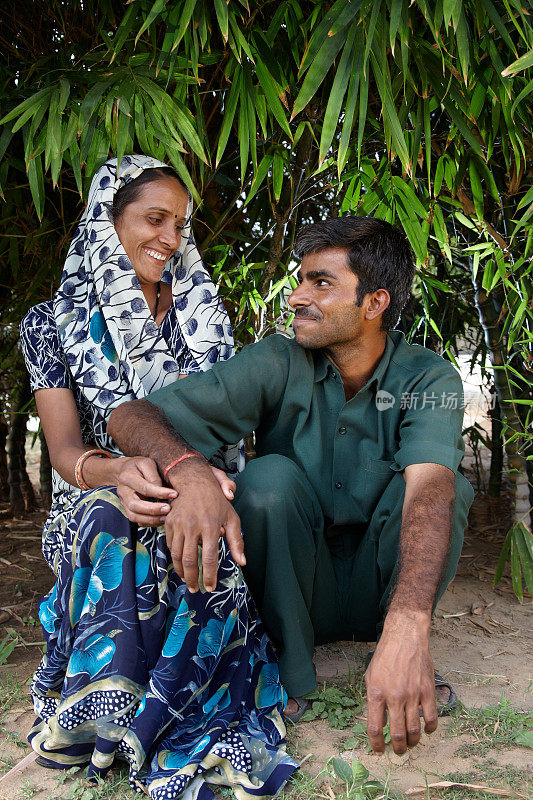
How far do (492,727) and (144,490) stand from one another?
1.09 meters

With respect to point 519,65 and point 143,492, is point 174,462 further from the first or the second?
point 519,65

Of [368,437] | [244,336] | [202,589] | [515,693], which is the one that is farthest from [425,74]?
[515,693]

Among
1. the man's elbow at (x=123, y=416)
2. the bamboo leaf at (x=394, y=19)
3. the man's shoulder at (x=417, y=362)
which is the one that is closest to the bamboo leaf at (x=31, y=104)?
the man's elbow at (x=123, y=416)

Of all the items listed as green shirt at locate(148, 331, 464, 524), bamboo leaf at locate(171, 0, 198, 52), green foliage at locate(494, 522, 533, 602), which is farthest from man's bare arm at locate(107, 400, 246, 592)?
green foliage at locate(494, 522, 533, 602)

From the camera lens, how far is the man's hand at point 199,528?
1.61 m

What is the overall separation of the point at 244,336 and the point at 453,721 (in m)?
1.85

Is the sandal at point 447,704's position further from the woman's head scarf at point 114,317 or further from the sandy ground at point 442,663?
the woman's head scarf at point 114,317

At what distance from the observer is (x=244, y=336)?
10.6 ft

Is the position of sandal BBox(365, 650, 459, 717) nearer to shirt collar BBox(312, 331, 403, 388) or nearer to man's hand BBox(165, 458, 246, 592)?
man's hand BBox(165, 458, 246, 592)

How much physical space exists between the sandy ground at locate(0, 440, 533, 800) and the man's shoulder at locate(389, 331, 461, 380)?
921mm

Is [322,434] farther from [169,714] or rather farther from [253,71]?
[253,71]

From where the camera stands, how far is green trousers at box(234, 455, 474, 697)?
1933 mm

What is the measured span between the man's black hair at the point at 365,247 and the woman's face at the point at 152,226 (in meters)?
0.41

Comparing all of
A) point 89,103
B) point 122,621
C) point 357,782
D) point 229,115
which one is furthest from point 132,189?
point 357,782
